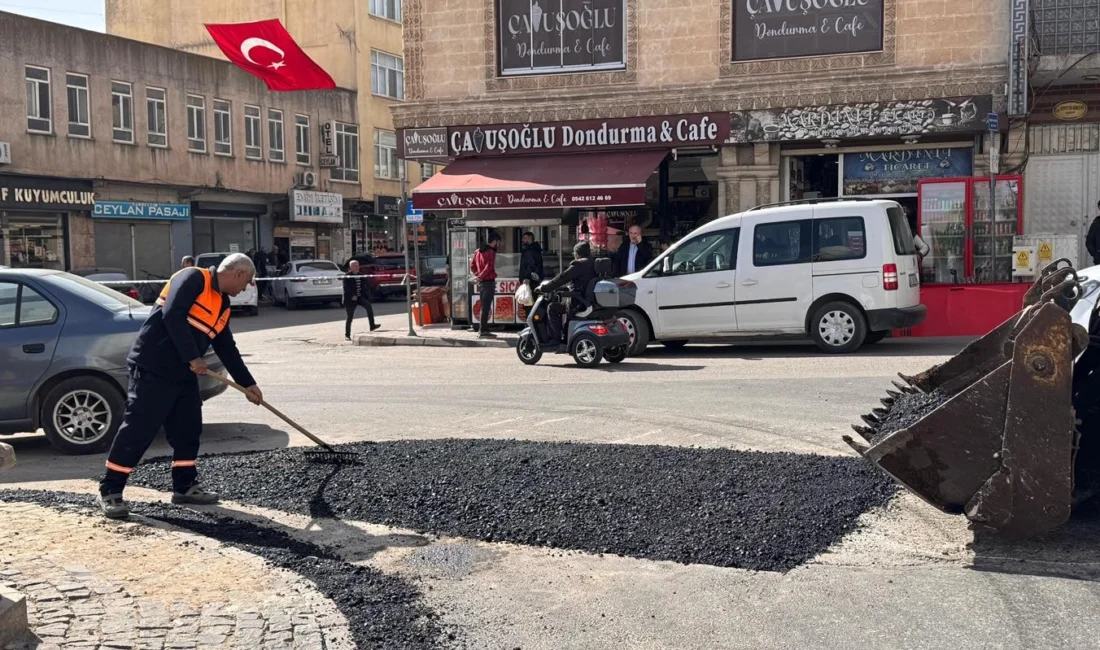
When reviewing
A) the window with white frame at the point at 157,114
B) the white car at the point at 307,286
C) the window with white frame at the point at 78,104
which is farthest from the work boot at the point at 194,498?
the window with white frame at the point at 157,114

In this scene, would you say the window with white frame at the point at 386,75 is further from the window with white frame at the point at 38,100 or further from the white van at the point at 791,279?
the white van at the point at 791,279

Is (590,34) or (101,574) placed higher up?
(590,34)

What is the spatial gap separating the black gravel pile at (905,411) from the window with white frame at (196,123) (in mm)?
33824

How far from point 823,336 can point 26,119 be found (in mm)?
25636

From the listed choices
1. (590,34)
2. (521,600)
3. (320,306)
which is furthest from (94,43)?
(521,600)

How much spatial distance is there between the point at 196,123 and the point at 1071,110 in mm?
28036

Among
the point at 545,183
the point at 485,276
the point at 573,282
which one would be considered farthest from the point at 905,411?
the point at 545,183

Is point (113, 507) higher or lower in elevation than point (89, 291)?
lower

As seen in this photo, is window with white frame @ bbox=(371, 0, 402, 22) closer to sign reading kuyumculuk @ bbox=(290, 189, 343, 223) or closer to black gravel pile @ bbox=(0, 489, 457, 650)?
sign reading kuyumculuk @ bbox=(290, 189, 343, 223)

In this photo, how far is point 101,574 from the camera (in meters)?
5.00

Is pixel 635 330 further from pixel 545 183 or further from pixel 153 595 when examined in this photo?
pixel 153 595

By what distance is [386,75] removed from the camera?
46281 millimetres

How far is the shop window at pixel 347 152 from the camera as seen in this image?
142 feet

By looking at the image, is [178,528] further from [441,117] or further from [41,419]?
[441,117]
